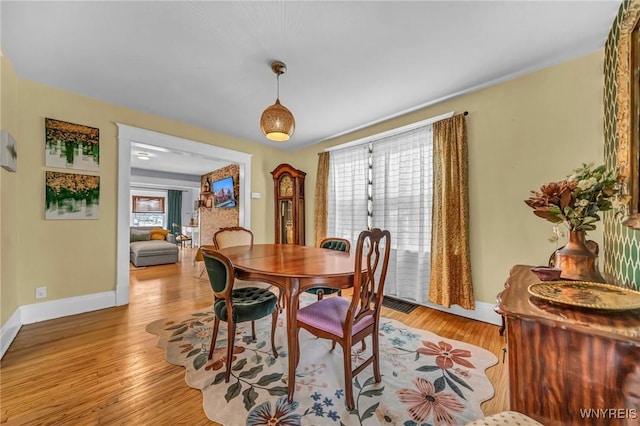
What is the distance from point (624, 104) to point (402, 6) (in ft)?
4.39

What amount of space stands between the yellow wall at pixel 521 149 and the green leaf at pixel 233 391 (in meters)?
2.44

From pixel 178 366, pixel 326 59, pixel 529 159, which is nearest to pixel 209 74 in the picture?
pixel 326 59

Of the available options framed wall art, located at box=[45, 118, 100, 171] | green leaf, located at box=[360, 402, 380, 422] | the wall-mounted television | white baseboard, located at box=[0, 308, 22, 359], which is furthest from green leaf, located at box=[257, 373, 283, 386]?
the wall-mounted television

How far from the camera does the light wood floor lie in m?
1.30

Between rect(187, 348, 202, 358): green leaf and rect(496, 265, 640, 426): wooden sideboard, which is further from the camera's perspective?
rect(187, 348, 202, 358): green leaf

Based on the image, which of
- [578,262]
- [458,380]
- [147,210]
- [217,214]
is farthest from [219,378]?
[147,210]

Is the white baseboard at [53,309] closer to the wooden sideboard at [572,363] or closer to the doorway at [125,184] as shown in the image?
the doorway at [125,184]

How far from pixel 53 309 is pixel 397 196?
4.13 meters

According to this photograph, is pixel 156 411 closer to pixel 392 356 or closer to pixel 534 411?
pixel 392 356

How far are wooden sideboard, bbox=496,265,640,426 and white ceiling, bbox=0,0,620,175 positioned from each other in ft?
5.98

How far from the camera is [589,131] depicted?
1.94 meters

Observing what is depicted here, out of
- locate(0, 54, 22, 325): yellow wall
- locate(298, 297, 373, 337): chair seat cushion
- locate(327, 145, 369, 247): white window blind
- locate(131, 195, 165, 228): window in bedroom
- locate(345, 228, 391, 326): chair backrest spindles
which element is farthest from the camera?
locate(131, 195, 165, 228): window in bedroom

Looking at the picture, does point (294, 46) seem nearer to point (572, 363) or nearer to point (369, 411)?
point (572, 363)

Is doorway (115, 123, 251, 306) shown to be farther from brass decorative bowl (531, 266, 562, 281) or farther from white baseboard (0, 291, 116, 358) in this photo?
brass decorative bowl (531, 266, 562, 281)
